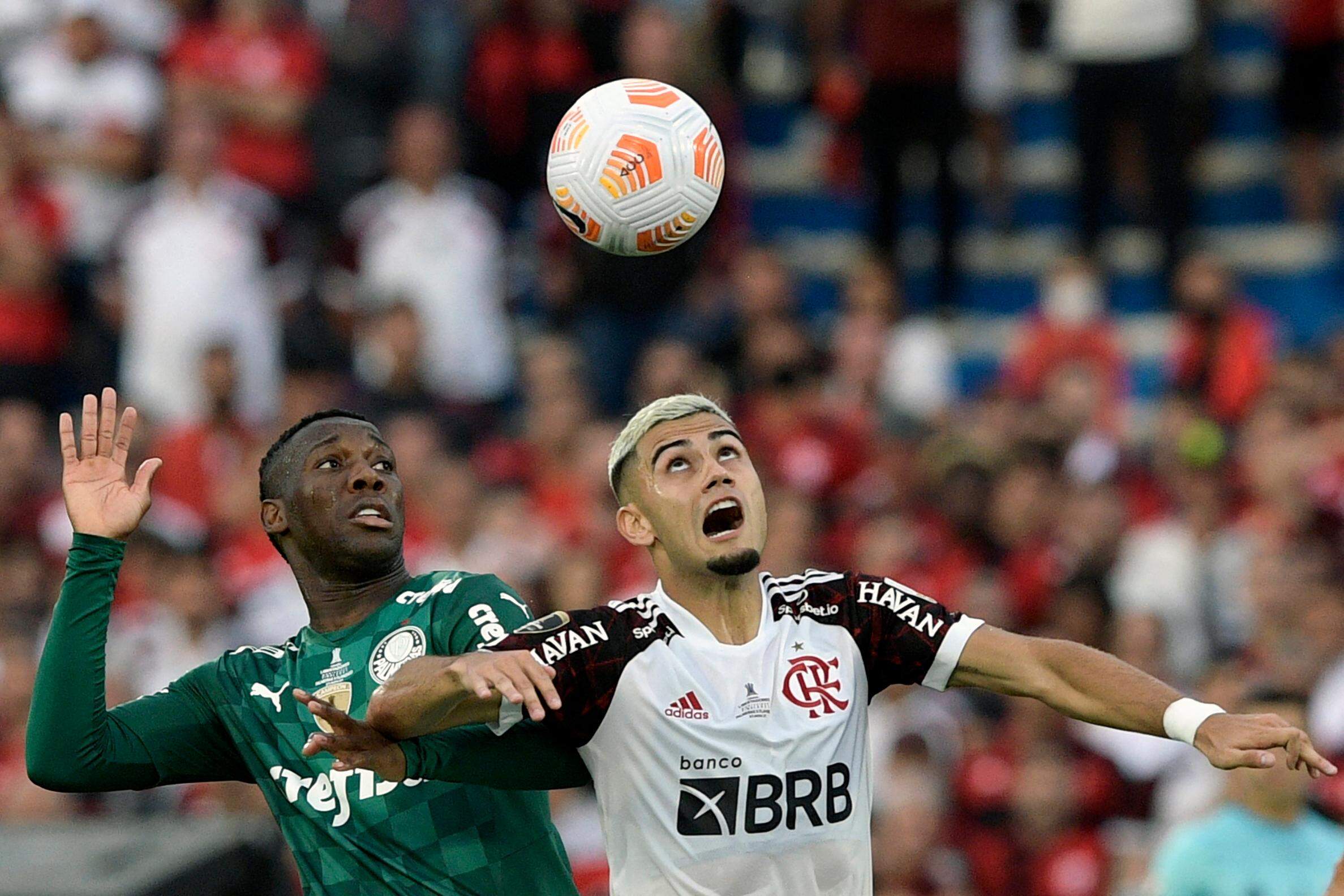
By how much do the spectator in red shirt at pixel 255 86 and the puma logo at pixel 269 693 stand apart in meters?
8.82

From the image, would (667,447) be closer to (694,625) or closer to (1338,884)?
(694,625)

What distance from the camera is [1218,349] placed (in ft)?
40.8

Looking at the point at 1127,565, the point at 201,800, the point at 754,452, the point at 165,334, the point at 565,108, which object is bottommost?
the point at 201,800

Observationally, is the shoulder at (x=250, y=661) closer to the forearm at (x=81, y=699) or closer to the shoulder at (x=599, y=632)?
the forearm at (x=81, y=699)

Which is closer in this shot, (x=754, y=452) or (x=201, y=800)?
(x=201, y=800)

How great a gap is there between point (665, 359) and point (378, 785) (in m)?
6.98

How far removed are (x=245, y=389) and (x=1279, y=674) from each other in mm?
7122

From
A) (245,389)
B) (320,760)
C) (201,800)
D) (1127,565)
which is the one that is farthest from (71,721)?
(245,389)

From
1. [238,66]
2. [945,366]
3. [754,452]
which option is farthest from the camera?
[238,66]

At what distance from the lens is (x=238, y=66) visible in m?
14.8

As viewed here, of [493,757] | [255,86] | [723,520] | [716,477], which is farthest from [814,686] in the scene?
[255,86]

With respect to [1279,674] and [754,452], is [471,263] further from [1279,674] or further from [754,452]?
[1279,674]

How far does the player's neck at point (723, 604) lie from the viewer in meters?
6.07

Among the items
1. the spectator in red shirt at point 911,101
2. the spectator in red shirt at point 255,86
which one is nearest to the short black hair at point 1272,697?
the spectator in red shirt at point 911,101
